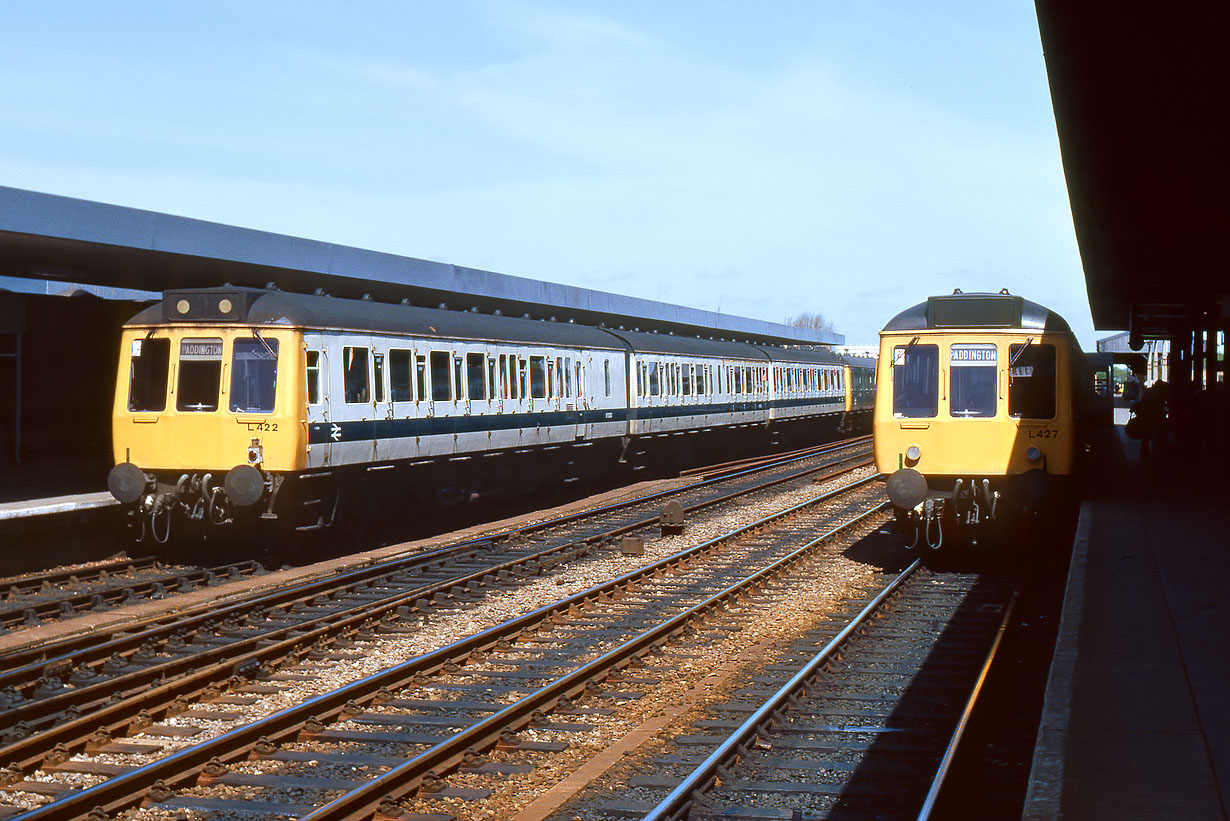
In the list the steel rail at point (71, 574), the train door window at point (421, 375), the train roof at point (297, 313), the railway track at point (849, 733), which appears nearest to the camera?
the railway track at point (849, 733)

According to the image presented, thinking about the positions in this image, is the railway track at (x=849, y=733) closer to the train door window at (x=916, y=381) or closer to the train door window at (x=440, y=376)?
the train door window at (x=916, y=381)

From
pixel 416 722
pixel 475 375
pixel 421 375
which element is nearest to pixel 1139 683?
pixel 416 722

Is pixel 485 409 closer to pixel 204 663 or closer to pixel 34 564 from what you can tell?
pixel 34 564

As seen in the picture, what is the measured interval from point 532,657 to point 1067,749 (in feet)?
15.2

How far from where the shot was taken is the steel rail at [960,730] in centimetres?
628

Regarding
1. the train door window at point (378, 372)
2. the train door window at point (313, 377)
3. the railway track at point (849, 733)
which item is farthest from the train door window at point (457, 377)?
the railway track at point (849, 733)

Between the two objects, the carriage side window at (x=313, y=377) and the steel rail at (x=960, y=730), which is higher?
the carriage side window at (x=313, y=377)

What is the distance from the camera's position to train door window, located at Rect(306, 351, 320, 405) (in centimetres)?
1473

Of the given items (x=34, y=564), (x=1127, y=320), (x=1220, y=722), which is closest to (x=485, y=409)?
(x=34, y=564)

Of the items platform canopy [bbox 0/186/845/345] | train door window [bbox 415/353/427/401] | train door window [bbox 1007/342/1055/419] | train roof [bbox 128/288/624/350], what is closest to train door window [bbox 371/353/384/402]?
train roof [bbox 128/288/624/350]

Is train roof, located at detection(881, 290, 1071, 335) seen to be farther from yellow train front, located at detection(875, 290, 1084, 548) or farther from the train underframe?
the train underframe

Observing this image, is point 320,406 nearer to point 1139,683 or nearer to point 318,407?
point 318,407

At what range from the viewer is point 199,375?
14.9m

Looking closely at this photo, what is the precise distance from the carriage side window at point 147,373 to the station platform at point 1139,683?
10.6 meters
